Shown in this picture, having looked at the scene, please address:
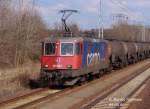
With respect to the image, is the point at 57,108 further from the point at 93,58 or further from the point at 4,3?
the point at 4,3

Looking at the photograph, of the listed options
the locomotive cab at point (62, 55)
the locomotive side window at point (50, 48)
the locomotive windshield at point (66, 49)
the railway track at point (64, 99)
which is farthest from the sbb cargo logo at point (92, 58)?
the locomotive side window at point (50, 48)

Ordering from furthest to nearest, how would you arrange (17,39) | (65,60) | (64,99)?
(17,39), (65,60), (64,99)

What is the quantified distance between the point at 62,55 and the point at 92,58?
353 centimetres

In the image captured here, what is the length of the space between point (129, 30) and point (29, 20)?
2985 inches

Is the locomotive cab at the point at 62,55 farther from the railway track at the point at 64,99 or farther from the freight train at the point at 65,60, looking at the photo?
the railway track at the point at 64,99

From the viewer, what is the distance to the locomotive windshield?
71.5 feet

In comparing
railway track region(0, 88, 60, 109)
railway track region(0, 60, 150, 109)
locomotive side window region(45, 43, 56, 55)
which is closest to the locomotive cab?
locomotive side window region(45, 43, 56, 55)

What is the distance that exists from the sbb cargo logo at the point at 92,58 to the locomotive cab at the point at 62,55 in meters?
1.92

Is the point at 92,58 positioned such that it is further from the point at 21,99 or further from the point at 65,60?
the point at 21,99

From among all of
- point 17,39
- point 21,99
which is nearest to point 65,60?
point 21,99

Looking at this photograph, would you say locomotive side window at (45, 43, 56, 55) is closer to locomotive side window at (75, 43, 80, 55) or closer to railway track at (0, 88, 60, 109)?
locomotive side window at (75, 43, 80, 55)

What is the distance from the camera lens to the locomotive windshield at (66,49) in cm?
2178

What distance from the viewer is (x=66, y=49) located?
71.8 feet

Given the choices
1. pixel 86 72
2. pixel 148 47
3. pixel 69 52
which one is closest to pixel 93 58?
pixel 86 72
